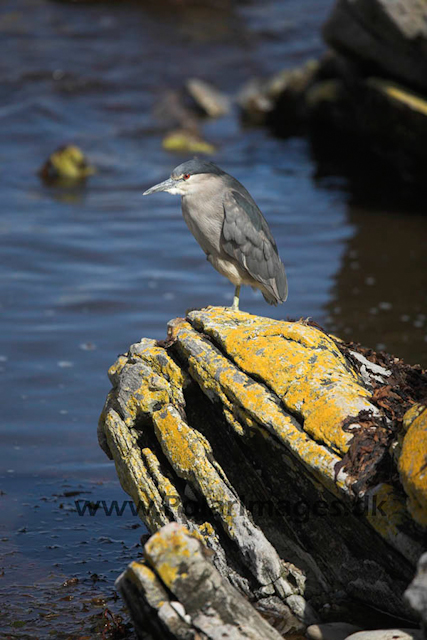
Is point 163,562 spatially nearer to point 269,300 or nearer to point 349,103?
point 269,300

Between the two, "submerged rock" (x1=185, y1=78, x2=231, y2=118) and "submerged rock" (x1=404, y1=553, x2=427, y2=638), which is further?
"submerged rock" (x1=185, y1=78, x2=231, y2=118)

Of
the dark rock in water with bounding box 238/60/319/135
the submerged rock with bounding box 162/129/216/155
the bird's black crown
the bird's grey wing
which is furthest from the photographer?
the dark rock in water with bounding box 238/60/319/135

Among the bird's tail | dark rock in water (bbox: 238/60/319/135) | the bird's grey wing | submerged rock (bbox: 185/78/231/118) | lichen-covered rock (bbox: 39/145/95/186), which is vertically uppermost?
the bird's grey wing

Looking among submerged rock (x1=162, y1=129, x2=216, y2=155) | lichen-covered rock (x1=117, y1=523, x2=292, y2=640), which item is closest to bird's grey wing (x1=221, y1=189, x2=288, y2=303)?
lichen-covered rock (x1=117, y1=523, x2=292, y2=640)

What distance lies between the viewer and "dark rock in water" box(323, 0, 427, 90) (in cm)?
1301

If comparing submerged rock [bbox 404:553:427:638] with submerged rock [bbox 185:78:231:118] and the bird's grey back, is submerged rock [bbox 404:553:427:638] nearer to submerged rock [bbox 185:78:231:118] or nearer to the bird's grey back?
the bird's grey back

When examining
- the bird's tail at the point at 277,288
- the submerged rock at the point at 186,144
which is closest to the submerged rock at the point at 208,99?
the submerged rock at the point at 186,144

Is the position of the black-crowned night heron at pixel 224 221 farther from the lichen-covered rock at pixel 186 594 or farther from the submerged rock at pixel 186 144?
the submerged rock at pixel 186 144

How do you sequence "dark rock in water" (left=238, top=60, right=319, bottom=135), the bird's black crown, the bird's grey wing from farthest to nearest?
"dark rock in water" (left=238, top=60, right=319, bottom=135) < the bird's grey wing < the bird's black crown

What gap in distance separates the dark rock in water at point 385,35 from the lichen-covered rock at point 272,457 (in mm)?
9285

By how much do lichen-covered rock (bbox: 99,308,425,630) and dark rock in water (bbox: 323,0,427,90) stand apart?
9285mm

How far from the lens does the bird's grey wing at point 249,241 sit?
21.3 ft

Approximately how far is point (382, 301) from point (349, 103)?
7971 millimetres

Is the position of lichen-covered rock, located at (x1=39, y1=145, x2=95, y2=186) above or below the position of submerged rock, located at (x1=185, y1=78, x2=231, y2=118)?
below
